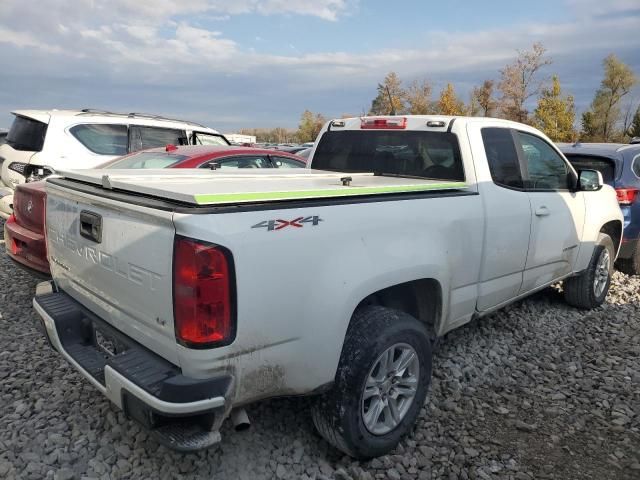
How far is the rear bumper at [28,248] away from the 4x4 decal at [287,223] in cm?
289

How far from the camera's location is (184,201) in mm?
2080

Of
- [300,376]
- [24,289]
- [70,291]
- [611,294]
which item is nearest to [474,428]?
[300,376]

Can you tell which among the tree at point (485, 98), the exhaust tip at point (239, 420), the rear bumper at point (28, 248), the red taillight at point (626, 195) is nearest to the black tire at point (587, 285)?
the red taillight at point (626, 195)

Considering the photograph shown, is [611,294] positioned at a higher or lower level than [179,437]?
lower

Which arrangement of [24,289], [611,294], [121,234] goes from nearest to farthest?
[121,234], [24,289], [611,294]

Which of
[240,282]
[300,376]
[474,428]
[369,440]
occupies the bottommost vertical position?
[474,428]

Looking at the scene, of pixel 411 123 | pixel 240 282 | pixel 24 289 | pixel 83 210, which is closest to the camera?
pixel 240 282

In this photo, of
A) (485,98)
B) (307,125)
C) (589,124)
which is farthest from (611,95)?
(307,125)

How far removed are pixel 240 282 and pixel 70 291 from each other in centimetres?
148

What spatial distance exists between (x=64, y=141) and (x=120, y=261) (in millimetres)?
5687

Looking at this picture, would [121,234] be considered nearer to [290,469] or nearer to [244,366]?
[244,366]

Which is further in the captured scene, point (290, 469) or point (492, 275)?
point (492, 275)

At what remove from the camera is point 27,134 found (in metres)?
7.11

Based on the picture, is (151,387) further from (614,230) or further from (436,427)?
(614,230)
